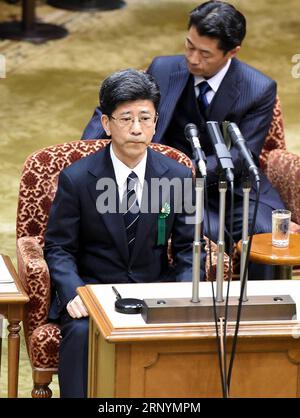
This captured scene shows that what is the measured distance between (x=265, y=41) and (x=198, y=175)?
24.5 feet

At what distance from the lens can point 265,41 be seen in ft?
37.4

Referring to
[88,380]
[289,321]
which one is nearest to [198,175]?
[289,321]

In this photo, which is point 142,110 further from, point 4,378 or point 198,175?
point 4,378

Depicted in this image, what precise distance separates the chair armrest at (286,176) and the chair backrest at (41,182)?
0.94 metres

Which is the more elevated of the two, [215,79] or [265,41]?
[215,79]

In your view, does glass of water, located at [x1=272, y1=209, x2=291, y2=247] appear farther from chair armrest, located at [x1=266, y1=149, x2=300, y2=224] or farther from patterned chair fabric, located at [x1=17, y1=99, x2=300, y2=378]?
chair armrest, located at [x1=266, y1=149, x2=300, y2=224]

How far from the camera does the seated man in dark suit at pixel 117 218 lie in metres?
5.05

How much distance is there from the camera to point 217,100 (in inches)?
Result: 244

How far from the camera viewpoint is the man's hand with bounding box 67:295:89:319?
482cm

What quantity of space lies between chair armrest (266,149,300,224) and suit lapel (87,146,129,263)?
146 centimetres

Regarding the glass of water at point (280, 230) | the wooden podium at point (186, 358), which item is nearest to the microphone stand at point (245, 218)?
the wooden podium at point (186, 358)

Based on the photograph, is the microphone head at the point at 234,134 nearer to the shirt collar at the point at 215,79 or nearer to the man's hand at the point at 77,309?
the man's hand at the point at 77,309

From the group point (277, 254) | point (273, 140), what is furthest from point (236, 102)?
point (277, 254)

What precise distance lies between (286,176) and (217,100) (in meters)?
0.55
